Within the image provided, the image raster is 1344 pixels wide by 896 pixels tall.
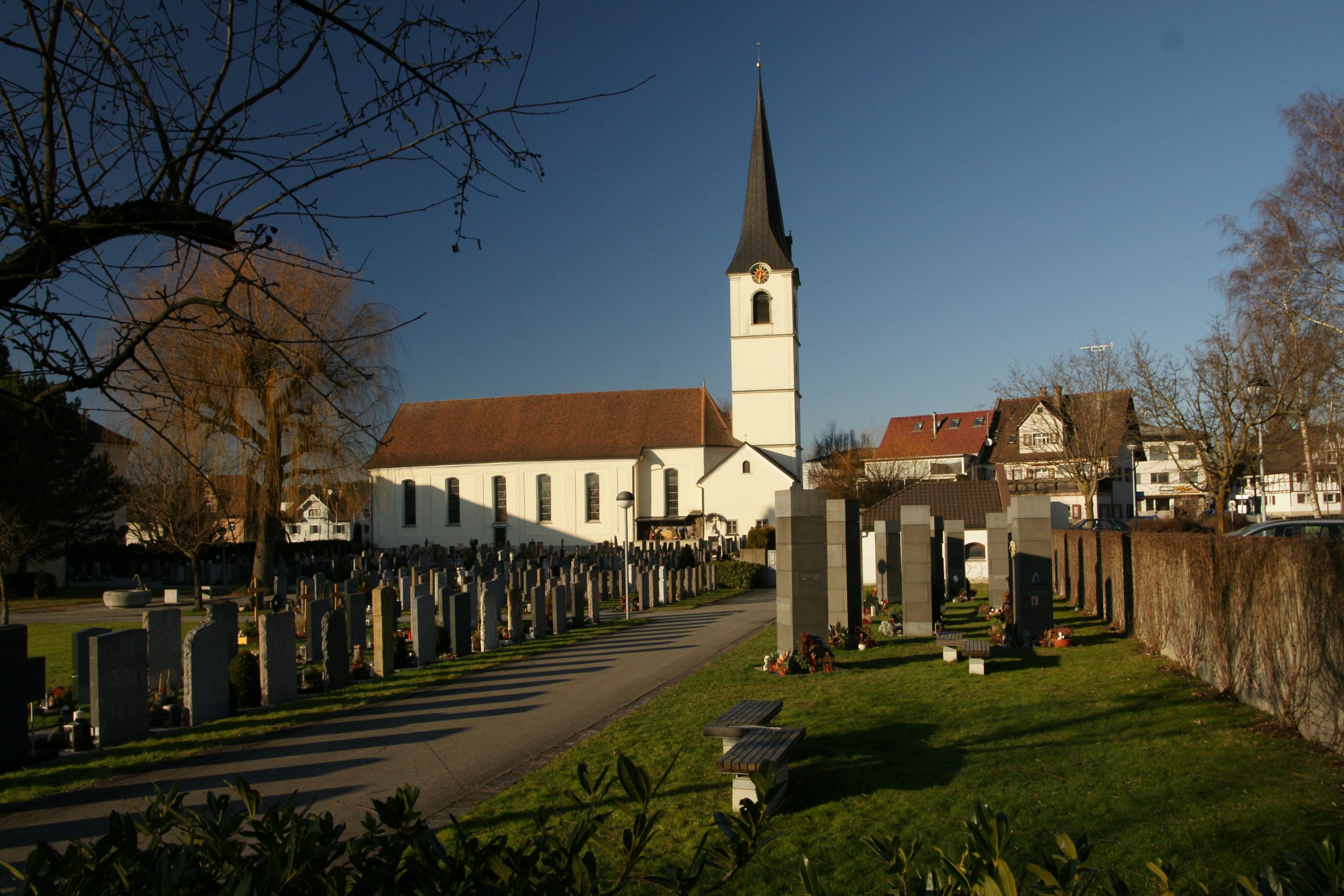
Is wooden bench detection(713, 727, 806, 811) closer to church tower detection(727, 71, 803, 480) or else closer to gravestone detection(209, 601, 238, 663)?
gravestone detection(209, 601, 238, 663)

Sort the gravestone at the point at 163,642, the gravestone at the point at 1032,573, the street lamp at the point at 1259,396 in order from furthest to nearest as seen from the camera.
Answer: the street lamp at the point at 1259,396 < the gravestone at the point at 1032,573 < the gravestone at the point at 163,642

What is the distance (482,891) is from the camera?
2338 mm

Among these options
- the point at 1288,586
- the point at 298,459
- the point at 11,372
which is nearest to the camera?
the point at 11,372

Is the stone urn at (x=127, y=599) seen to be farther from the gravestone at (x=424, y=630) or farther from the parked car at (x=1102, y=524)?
the parked car at (x=1102, y=524)

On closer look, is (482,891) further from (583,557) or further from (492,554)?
(492,554)

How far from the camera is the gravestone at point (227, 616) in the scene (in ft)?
32.8

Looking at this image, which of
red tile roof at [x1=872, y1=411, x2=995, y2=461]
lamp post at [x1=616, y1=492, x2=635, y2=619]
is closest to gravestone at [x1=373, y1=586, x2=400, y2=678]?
lamp post at [x1=616, y1=492, x2=635, y2=619]

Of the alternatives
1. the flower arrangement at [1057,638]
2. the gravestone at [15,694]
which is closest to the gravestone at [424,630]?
the gravestone at [15,694]

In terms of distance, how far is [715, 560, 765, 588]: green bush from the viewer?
29141 millimetres

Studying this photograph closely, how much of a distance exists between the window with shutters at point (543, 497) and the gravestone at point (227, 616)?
42.0m

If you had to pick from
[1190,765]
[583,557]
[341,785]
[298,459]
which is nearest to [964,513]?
[583,557]

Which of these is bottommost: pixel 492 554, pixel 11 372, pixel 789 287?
pixel 492 554

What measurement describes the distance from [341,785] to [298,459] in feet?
68.5

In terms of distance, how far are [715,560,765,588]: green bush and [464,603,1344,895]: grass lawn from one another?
17873 mm
